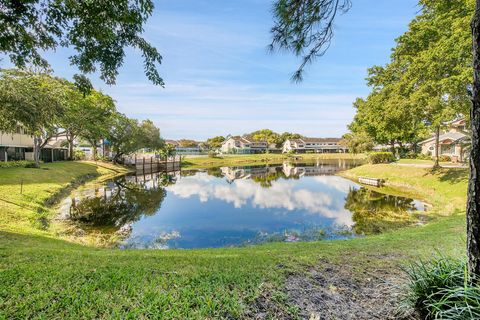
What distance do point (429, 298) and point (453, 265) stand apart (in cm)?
55

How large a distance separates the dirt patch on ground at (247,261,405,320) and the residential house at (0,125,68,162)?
27.2 meters

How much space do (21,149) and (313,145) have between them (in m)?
88.3

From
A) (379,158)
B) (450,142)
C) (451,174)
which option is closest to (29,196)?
(451,174)

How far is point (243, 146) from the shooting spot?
93.9 metres

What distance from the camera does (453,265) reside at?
296cm

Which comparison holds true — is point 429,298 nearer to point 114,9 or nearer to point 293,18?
point 293,18

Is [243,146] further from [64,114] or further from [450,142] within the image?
[64,114]

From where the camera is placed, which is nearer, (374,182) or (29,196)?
(29,196)

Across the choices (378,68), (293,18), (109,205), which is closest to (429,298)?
(293,18)

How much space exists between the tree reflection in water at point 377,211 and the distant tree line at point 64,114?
39.6ft

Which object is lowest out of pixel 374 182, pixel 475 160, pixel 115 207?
pixel 115 207

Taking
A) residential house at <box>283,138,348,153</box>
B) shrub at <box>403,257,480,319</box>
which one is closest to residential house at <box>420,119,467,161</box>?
shrub at <box>403,257,480,319</box>

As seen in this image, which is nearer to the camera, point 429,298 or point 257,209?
point 429,298

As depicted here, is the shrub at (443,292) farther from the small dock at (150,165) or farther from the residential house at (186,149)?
the residential house at (186,149)
